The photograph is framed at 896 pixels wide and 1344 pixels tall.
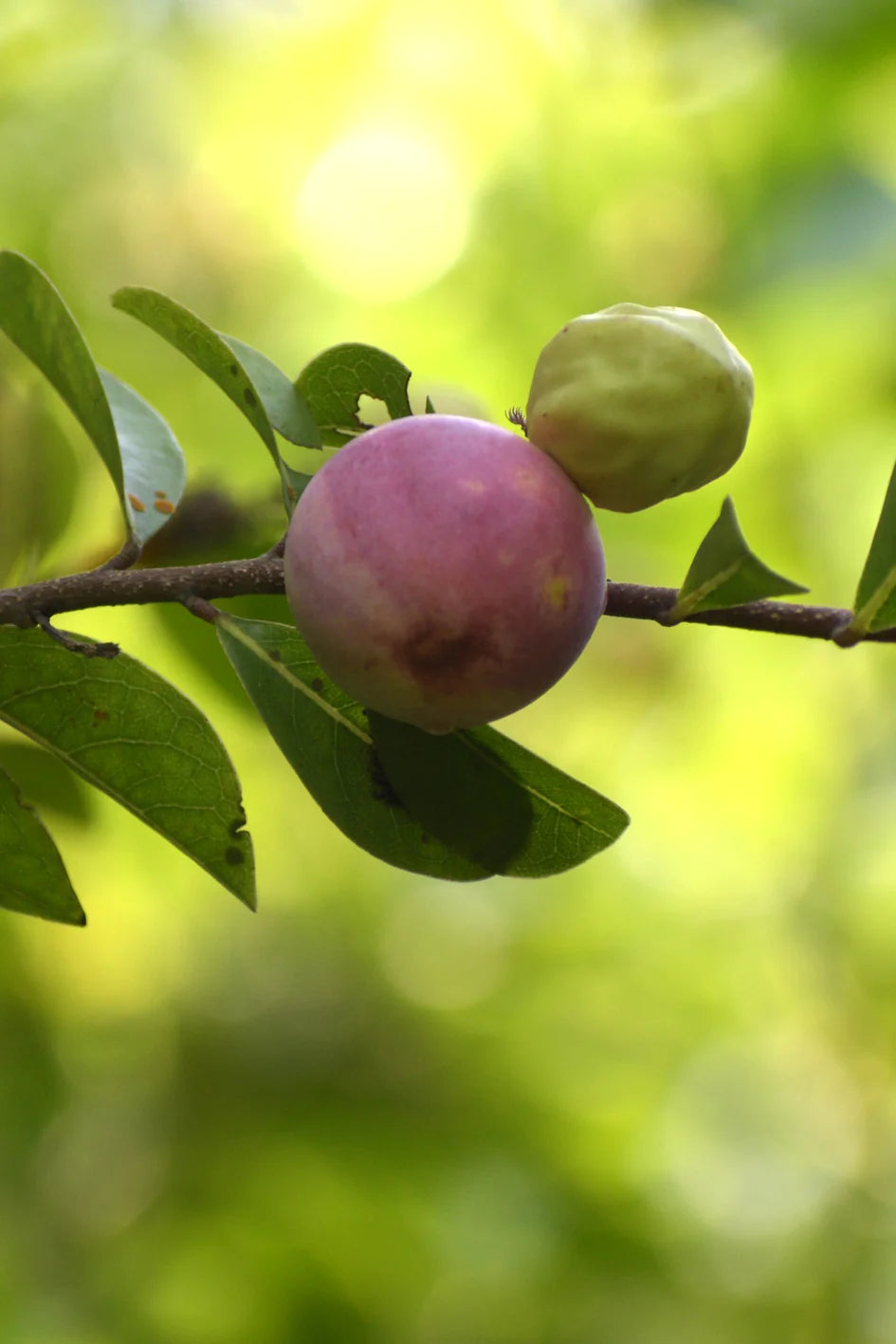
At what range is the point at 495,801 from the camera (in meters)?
0.92

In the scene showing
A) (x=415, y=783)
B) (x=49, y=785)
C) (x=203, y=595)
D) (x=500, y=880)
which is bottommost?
(x=500, y=880)

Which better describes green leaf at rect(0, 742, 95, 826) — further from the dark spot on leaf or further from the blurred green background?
the blurred green background

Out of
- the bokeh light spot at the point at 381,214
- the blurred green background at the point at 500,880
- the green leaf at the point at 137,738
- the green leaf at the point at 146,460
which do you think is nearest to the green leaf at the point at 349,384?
the green leaf at the point at 146,460

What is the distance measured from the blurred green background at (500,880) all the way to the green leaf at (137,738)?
1434 millimetres

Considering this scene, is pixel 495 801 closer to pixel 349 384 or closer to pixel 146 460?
pixel 349 384

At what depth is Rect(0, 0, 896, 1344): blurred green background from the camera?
273 cm

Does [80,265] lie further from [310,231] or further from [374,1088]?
[374,1088]

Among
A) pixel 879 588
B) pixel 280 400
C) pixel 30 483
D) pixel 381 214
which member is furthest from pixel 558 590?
pixel 381 214

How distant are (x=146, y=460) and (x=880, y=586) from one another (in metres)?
0.68

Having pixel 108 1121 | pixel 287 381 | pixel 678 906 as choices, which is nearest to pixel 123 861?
pixel 108 1121

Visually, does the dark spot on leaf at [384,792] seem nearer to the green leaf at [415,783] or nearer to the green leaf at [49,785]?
the green leaf at [415,783]

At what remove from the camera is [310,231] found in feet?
12.0

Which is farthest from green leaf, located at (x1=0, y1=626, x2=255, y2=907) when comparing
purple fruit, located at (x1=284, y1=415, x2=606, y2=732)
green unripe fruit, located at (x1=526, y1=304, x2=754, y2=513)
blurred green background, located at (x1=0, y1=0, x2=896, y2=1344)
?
Result: blurred green background, located at (x1=0, y1=0, x2=896, y2=1344)

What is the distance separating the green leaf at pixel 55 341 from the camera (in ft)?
2.75
